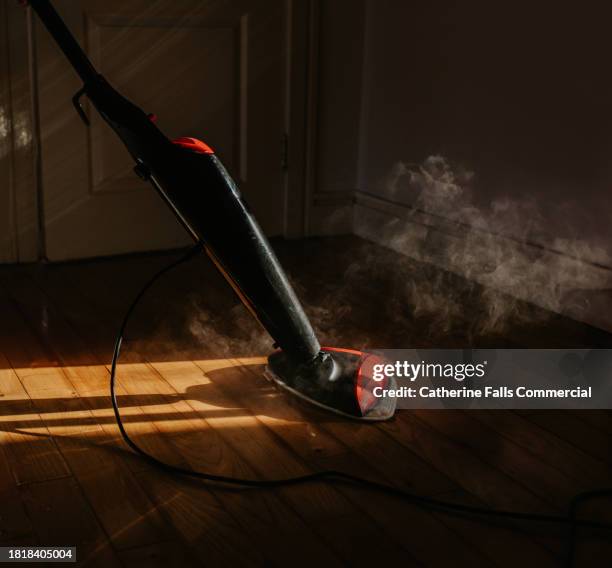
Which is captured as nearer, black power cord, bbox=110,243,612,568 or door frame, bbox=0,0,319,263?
black power cord, bbox=110,243,612,568

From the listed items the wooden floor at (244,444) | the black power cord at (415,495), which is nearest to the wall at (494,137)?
the wooden floor at (244,444)

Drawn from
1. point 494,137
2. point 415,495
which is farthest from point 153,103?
point 415,495

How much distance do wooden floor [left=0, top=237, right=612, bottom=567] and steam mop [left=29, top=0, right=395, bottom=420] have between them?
0.18 feet

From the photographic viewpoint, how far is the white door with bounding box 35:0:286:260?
2416mm

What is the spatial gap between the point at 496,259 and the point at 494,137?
32 cm

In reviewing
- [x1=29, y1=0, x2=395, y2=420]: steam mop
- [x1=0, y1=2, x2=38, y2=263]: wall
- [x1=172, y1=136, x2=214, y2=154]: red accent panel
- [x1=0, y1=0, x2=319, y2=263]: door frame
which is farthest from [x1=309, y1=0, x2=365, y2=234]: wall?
[x1=172, y1=136, x2=214, y2=154]: red accent panel

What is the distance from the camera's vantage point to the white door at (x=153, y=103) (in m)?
2.42

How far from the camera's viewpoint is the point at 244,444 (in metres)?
1.44

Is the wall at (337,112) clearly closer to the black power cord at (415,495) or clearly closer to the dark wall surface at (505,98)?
the dark wall surface at (505,98)

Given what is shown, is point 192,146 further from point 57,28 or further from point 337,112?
point 337,112

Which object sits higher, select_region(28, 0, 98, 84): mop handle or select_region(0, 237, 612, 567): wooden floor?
select_region(28, 0, 98, 84): mop handle

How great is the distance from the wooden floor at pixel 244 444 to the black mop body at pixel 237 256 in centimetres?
3

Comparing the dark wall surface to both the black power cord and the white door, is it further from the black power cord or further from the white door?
the black power cord

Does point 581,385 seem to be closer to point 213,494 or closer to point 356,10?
point 213,494
